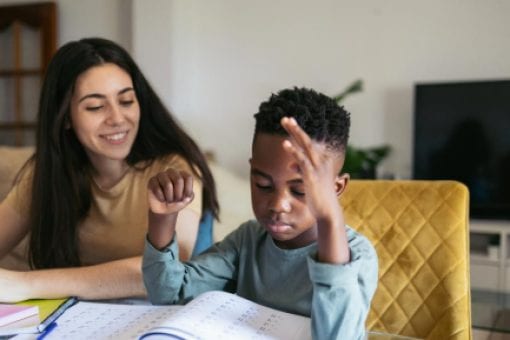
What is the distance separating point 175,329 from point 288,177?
0.23 meters

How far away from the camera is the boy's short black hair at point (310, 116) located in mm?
708

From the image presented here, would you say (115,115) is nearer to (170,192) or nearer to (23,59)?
(170,192)

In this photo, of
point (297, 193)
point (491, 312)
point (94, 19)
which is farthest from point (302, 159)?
point (94, 19)

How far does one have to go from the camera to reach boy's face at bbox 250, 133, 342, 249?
0.67 m

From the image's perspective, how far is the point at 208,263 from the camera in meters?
0.85

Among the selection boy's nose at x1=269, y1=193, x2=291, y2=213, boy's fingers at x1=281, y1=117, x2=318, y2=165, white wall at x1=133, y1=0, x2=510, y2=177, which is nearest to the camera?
boy's fingers at x1=281, y1=117, x2=318, y2=165

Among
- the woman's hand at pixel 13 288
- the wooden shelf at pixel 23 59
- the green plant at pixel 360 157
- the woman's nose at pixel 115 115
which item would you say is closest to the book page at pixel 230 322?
the woman's hand at pixel 13 288

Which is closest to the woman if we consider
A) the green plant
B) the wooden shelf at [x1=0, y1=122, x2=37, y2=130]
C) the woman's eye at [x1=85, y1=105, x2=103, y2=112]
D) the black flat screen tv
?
the woman's eye at [x1=85, y1=105, x2=103, y2=112]

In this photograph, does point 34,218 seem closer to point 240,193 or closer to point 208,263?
point 208,263

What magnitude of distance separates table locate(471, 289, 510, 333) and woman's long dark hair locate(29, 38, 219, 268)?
68 cm

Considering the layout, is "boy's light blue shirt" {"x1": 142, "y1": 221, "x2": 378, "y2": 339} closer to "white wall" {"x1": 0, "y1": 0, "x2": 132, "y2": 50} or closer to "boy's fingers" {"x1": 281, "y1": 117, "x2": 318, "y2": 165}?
"boy's fingers" {"x1": 281, "y1": 117, "x2": 318, "y2": 165}

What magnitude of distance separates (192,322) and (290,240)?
23 centimetres

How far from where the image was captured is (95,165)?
1.27 metres

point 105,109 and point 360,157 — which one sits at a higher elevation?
point 105,109
